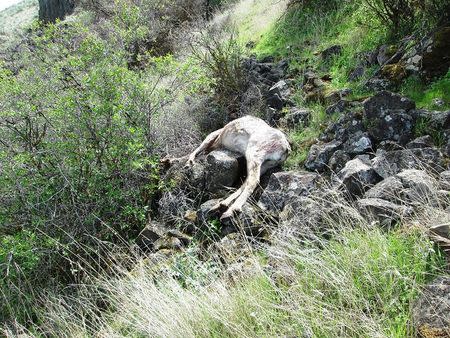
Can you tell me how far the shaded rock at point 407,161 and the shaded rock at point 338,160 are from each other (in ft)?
1.76

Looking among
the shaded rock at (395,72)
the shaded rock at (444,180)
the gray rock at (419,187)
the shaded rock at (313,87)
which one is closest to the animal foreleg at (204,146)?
the shaded rock at (313,87)

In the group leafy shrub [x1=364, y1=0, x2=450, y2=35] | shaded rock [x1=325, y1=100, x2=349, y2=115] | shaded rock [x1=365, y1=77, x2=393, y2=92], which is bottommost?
shaded rock [x1=325, y1=100, x2=349, y2=115]

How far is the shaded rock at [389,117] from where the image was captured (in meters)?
4.98

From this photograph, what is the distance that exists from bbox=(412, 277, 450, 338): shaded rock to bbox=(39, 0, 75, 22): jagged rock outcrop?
25.5 metres

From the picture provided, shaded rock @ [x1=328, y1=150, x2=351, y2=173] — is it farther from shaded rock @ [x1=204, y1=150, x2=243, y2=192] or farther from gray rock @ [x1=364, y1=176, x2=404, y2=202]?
shaded rock @ [x1=204, y1=150, x2=243, y2=192]

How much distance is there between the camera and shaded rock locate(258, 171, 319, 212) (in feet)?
16.0

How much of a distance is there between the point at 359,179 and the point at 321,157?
1.07 meters

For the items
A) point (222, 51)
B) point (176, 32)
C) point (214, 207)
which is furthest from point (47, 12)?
point (214, 207)

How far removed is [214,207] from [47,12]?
26.7m

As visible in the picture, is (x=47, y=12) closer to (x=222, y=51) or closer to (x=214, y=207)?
(x=222, y=51)

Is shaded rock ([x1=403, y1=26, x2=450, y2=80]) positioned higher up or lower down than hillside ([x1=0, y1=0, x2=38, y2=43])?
lower down

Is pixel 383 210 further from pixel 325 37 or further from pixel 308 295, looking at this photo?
pixel 325 37

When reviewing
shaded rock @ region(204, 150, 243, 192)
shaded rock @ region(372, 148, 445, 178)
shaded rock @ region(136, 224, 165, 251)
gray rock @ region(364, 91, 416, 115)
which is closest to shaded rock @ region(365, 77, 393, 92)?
gray rock @ region(364, 91, 416, 115)

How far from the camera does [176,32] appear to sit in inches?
577
